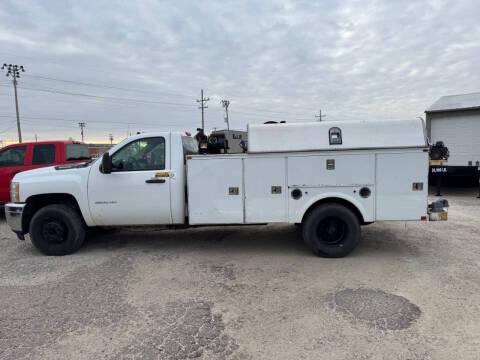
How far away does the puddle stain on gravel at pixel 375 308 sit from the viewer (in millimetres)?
3334

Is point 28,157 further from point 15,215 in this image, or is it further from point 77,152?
point 15,215

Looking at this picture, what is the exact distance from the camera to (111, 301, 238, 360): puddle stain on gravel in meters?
2.92

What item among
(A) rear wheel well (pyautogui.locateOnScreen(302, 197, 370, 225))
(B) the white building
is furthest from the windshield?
(B) the white building

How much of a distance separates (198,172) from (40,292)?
259 cm

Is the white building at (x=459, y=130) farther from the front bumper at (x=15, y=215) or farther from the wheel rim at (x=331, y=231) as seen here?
the front bumper at (x=15, y=215)

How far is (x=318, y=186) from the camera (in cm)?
512

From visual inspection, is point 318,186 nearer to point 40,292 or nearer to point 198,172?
point 198,172

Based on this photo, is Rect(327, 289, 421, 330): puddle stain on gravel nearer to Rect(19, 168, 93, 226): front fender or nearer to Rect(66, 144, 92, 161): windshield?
Rect(19, 168, 93, 226): front fender

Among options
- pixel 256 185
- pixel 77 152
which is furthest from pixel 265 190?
pixel 77 152

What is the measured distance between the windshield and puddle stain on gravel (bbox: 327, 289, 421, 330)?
7374 mm

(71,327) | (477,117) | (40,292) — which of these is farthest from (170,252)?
A: (477,117)

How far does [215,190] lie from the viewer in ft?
17.2

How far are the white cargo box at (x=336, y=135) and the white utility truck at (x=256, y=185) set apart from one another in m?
0.01

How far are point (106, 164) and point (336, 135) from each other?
3507mm
